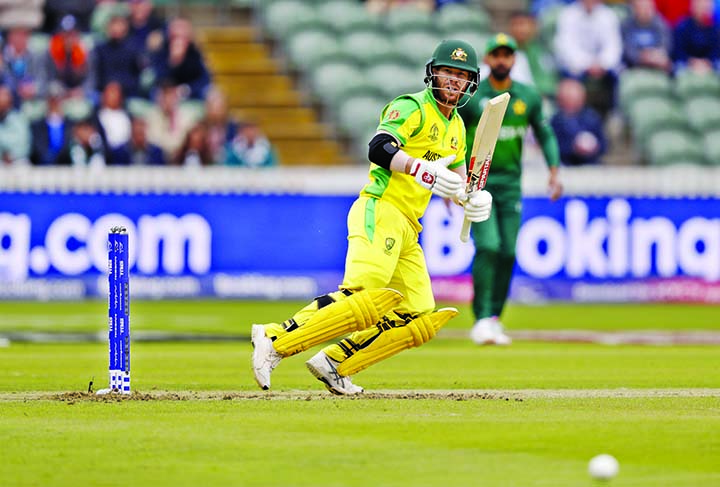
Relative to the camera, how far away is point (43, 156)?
66.2ft

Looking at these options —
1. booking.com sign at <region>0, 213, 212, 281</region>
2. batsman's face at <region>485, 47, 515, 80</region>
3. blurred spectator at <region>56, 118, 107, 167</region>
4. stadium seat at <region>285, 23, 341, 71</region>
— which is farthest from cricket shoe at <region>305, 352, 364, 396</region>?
stadium seat at <region>285, 23, 341, 71</region>

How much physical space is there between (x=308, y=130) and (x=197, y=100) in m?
1.98

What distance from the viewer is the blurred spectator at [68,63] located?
2112 cm

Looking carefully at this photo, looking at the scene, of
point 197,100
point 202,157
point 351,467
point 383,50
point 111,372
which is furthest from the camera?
point 383,50

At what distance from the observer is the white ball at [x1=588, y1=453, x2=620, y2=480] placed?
6.24 meters

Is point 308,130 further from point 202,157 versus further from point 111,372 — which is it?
point 111,372

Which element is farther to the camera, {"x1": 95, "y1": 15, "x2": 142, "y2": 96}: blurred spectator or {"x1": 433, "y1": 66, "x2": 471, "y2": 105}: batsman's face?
{"x1": 95, "y1": 15, "x2": 142, "y2": 96}: blurred spectator

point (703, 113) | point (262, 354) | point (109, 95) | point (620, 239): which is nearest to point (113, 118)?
point (109, 95)

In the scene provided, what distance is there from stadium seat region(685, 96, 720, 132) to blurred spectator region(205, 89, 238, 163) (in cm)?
705

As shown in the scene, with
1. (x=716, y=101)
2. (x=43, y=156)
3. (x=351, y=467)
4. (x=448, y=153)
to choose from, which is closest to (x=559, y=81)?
(x=716, y=101)

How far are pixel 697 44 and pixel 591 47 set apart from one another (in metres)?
2.06

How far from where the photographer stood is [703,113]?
78.6ft

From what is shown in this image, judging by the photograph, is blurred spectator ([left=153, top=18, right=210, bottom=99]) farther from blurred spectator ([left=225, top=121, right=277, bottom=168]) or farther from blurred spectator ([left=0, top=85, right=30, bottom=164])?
blurred spectator ([left=0, top=85, right=30, bottom=164])

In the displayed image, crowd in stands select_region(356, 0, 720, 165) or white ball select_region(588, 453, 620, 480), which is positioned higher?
crowd in stands select_region(356, 0, 720, 165)
